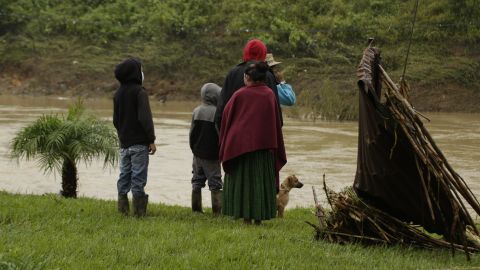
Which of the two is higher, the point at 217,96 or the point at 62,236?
the point at 217,96

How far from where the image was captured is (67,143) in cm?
1012

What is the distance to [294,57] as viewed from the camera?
1393 inches

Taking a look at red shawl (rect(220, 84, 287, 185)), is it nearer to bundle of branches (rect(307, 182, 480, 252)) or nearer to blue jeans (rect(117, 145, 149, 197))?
blue jeans (rect(117, 145, 149, 197))

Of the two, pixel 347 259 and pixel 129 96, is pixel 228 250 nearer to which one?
pixel 347 259

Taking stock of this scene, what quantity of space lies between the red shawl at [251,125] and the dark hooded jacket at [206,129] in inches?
26.9

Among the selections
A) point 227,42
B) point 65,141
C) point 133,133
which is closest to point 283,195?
point 133,133

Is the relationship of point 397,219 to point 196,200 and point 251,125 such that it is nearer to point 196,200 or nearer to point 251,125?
point 251,125

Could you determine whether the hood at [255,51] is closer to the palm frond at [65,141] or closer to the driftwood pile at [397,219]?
the driftwood pile at [397,219]

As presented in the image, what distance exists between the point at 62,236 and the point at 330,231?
7.07ft

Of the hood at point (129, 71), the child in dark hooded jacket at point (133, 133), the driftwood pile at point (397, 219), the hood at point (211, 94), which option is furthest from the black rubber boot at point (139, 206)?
the driftwood pile at point (397, 219)

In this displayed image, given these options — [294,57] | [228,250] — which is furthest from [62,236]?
[294,57]

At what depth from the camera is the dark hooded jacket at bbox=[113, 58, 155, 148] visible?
823 centimetres

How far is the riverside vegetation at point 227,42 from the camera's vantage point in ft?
108

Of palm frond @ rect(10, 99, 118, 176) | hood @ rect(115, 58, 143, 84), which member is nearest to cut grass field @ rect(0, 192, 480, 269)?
hood @ rect(115, 58, 143, 84)
